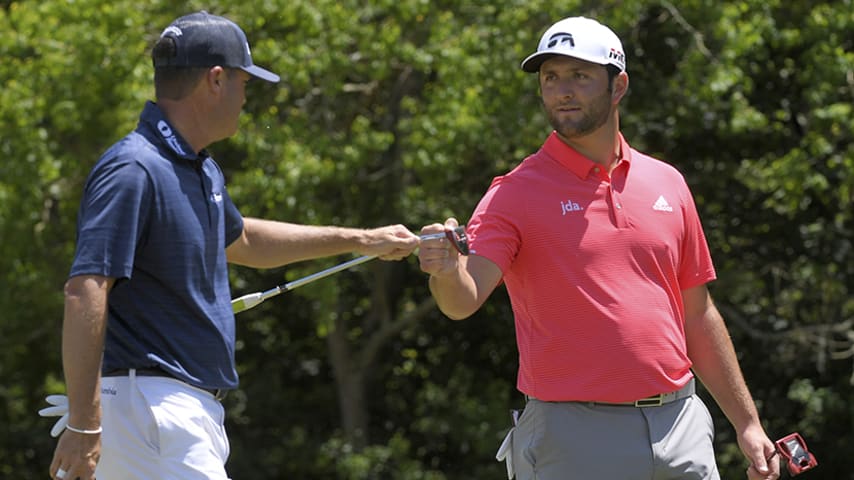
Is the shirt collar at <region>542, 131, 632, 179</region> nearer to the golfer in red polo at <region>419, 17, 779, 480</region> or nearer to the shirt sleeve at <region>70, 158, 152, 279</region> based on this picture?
the golfer in red polo at <region>419, 17, 779, 480</region>

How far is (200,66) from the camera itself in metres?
3.89

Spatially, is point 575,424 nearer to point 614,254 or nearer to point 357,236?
point 614,254

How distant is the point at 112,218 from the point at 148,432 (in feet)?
1.96

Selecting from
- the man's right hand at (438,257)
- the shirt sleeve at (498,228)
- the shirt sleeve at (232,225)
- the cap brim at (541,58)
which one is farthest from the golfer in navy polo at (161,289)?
the cap brim at (541,58)

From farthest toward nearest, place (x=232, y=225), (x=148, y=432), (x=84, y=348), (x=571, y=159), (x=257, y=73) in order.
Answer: (x=232, y=225) → (x=571, y=159) → (x=257, y=73) → (x=148, y=432) → (x=84, y=348)

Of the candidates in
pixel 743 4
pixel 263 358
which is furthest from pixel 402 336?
pixel 743 4

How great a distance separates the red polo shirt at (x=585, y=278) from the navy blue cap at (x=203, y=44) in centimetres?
89

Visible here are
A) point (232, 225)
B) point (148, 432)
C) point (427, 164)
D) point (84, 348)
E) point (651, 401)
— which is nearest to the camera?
point (84, 348)

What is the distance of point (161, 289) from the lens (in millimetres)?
3768

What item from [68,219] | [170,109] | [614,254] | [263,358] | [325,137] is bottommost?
[263,358]

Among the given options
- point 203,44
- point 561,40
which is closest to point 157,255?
point 203,44

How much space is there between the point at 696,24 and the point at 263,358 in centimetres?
553

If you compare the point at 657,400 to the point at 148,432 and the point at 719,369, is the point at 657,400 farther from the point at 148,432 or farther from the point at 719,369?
the point at 148,432

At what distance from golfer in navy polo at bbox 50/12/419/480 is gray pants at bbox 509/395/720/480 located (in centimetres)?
93
